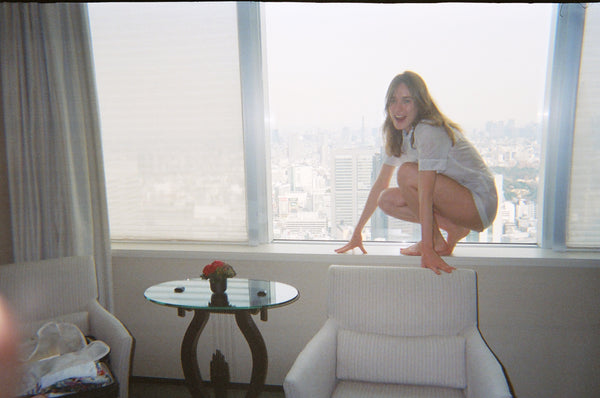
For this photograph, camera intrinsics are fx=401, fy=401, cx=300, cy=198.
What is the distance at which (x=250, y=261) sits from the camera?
2443mm

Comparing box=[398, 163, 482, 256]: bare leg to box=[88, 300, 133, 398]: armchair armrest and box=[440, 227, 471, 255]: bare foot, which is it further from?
box=[88, 300, 133, 398]: armchair armrest

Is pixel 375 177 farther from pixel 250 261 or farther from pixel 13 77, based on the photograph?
pixel 13 77

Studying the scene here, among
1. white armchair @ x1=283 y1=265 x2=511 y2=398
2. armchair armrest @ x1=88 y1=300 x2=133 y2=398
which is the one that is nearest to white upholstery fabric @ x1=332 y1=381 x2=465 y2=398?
white armchair @ x1=283 y1=265 x2=511 y2=398

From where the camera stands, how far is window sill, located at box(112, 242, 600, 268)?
2.14m

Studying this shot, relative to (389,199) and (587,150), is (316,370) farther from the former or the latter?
(587,150)

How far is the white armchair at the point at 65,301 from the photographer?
6.07 feet

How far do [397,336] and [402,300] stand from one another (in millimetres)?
166

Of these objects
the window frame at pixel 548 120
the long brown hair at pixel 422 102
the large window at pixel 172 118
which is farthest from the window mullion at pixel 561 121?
the large window at pixel 172 118

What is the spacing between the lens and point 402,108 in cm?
212

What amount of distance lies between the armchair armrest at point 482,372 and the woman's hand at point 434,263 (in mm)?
277

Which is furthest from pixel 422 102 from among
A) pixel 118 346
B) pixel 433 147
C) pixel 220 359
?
pixel 118 346

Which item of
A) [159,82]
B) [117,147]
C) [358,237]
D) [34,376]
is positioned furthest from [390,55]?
[34,376]

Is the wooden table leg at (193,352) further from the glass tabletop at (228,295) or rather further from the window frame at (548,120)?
the window frame at (548,120)

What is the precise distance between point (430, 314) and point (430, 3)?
1.74m
